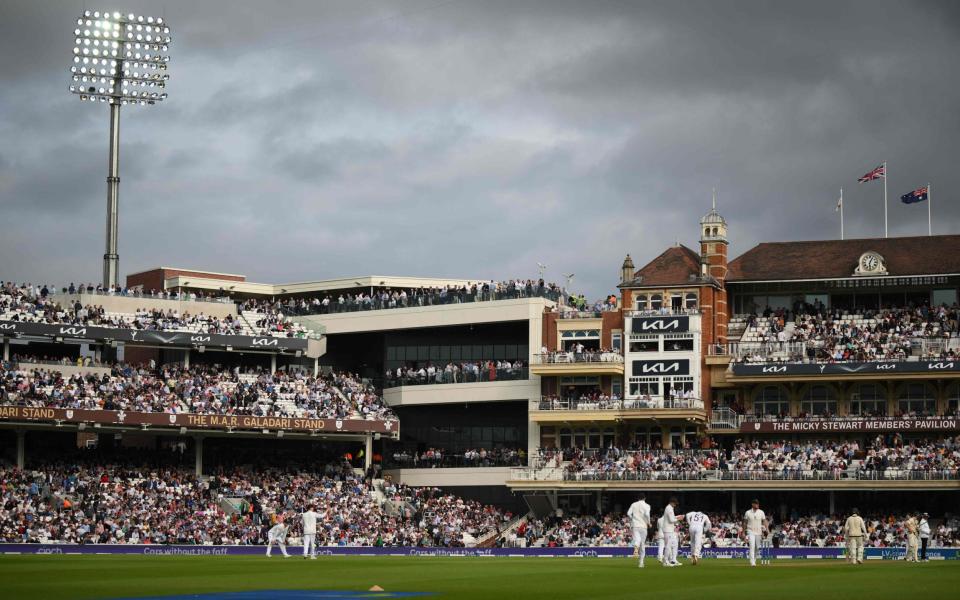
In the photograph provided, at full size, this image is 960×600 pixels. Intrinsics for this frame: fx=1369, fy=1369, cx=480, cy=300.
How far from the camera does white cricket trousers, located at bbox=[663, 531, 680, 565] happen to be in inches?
1292

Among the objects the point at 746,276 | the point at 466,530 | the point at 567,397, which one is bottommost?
the point at 466,530

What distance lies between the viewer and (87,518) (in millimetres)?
57406

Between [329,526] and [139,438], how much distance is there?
1458 centimetres

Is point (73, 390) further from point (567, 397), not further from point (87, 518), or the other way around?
point (567, 397)

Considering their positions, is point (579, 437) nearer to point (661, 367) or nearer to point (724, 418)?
point (661, 367)

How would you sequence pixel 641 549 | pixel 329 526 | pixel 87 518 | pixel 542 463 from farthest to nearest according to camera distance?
1. pixel 542 463
2. pixel 329 526
3. pixel 87 518
4. pixel 641 549

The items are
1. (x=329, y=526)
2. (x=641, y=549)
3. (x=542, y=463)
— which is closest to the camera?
(x=641, y=549)

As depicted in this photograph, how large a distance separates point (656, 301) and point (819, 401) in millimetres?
9323

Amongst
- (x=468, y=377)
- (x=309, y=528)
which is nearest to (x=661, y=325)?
(x=468, y=377)

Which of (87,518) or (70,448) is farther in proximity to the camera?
(70,448)

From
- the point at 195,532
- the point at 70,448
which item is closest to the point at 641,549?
the point at 195,532

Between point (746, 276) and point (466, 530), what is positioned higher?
point (746, 276)

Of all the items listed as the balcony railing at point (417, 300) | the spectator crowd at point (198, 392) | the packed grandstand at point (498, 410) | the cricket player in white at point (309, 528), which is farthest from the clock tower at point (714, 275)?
the cricket player in white at point (309, 528)

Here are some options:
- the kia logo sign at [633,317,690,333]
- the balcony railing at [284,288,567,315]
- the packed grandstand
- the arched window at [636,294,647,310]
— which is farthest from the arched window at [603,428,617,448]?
the balcony railing at [284,288,567,315]
